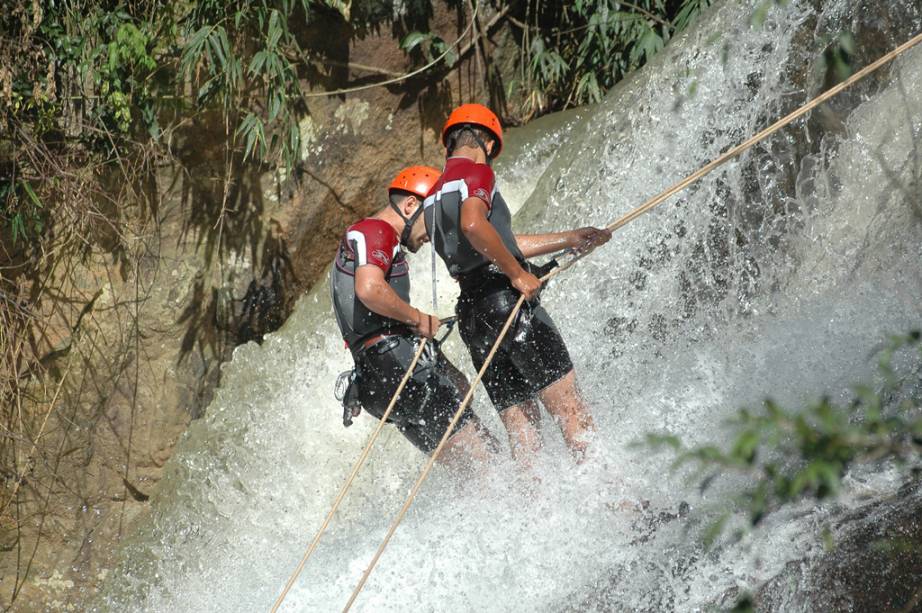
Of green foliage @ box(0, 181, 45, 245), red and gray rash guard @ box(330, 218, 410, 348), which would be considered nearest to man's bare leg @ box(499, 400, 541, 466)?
red and gray rash guard @ box(330, 218, 410, 348)

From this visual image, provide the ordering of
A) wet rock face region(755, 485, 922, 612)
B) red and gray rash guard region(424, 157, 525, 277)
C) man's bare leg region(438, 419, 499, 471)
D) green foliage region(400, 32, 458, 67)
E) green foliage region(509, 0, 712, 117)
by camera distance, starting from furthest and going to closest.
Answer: green foliage region(400, 32, 458, 67)
green foliage region(509, 0, 712, 117)
man's bare leg region(438, 419, 499, 471)
red and gray rash guard region(424, 157, 525, 277)
wet rock face region(755, 485, 922, 612)

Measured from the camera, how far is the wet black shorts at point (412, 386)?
144 inches

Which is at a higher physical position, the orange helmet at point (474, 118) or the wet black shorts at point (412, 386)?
the orange helmet at point (474, 118)

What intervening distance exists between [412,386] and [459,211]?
72 centimetres

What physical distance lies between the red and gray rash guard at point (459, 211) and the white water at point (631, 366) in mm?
821

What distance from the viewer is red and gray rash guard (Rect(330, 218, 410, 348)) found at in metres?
3.52

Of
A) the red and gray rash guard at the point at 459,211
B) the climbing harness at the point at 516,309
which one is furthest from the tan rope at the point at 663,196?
the red and gray rash guard at the point at 459,211

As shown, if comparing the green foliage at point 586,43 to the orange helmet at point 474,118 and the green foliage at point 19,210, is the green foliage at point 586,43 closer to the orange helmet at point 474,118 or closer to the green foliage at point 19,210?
the orange helmet at point 474,118

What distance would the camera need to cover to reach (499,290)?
357 centimetres

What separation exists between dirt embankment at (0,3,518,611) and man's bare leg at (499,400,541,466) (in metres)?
2.24

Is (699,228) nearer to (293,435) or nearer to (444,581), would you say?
(444,581)

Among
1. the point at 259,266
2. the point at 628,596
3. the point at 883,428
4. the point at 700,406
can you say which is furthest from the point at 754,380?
the point at 259,266

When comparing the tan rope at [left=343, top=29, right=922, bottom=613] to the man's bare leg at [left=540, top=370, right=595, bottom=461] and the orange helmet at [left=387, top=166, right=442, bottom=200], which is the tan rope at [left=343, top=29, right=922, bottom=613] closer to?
the man's bare leg at [left=540, top=370, right=595, bottom=461]

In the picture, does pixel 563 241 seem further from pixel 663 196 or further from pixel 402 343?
pixel 402 343
